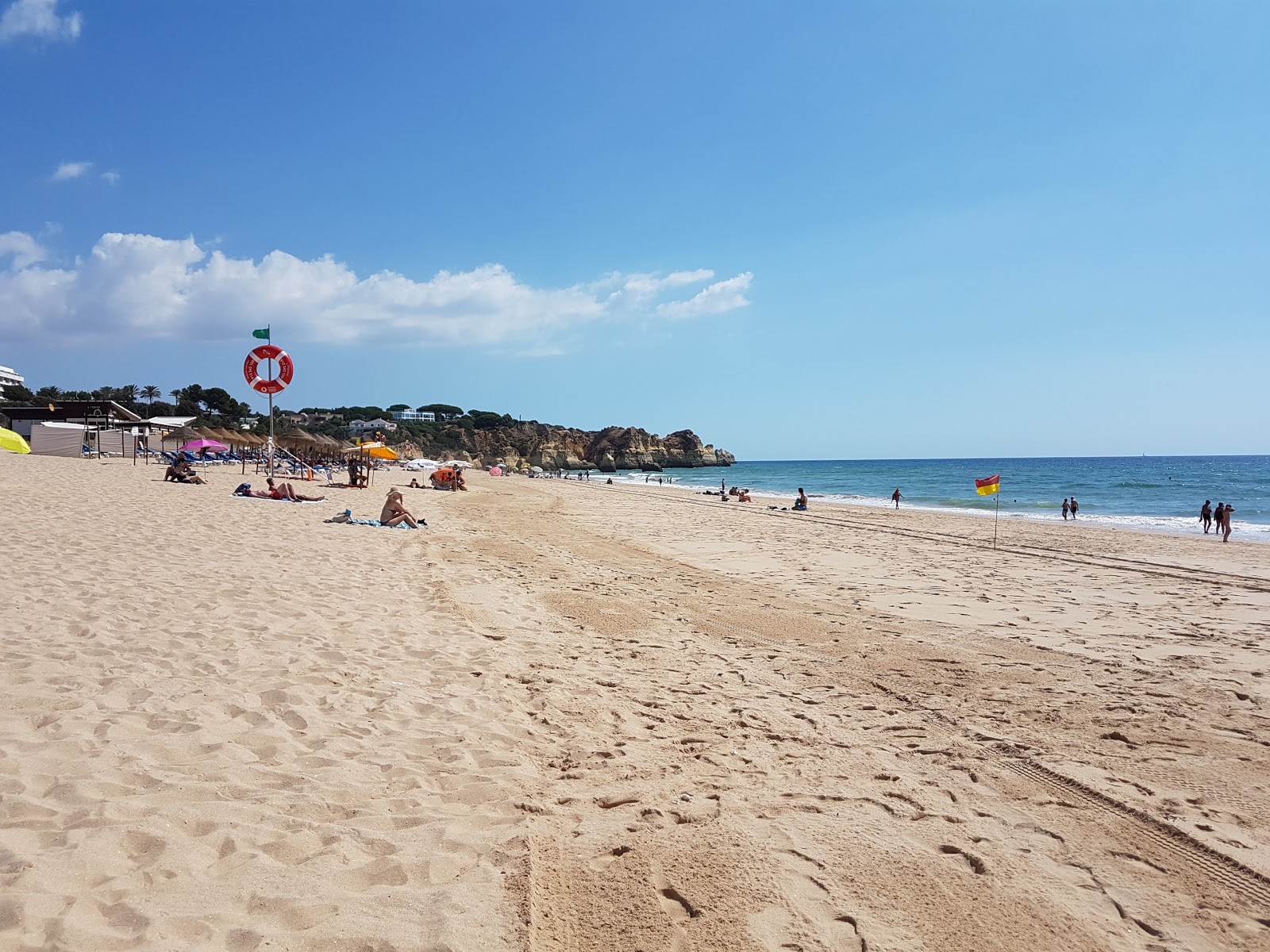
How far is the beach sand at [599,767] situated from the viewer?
253 cm

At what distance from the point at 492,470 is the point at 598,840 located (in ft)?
173

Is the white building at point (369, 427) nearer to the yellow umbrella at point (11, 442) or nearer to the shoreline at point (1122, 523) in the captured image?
the shoreline at point (1122, 523)

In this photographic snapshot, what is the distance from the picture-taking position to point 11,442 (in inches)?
575

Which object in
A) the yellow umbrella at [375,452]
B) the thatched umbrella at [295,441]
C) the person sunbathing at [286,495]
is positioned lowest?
A: the person sunbathing at [286,495]

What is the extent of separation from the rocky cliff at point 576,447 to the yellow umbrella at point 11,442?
80095 millimetres

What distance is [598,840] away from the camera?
3.08m

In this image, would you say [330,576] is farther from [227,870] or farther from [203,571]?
[227,870]

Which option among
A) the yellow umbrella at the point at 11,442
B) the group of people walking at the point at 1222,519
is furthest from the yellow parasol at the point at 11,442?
the group of people walking at the point at 1222,519

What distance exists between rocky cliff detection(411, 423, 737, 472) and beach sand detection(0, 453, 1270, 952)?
90562mm

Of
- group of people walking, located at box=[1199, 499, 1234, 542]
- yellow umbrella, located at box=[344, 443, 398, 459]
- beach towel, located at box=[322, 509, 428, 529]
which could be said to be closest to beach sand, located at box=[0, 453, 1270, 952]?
beach towel, located at box=[322, 509, 428, 529]

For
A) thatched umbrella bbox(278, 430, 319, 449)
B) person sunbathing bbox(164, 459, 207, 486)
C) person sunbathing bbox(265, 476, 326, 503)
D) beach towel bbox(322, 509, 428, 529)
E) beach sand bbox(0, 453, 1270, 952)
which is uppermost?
thatched umbrella bbox(278, 430, 319, 449)

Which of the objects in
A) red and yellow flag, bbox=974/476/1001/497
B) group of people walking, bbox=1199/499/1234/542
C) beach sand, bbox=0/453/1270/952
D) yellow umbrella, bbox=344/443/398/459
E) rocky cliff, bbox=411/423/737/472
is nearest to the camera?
beach sand, bbox=0/453/1270/952

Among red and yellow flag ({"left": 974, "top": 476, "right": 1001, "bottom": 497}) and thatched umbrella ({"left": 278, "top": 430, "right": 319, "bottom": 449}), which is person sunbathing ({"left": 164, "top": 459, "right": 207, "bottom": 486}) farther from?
red and yellow flag ({"left": 974, "top": 476, "right": 1001, "bottom": 497})

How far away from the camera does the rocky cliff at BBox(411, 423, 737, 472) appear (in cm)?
10288
